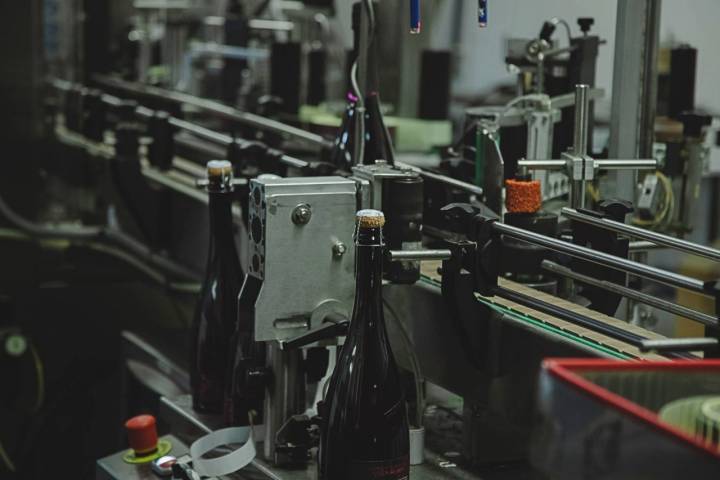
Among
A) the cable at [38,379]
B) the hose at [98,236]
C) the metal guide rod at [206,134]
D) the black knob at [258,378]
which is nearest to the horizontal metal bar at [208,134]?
the metal guide rod at [206,134]

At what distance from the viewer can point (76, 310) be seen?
289cm

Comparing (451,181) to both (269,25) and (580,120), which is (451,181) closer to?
(580,120)

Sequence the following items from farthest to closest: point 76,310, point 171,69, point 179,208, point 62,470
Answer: point 171,69
point 76,310
point 62,470
point 179,208

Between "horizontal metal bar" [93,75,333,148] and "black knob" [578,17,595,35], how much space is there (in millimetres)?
470

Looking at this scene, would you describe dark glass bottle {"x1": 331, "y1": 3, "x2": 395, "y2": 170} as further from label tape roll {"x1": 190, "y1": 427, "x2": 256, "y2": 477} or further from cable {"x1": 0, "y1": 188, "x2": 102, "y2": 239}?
cable {"x1": 0, "y1": 188, "x2": 102, "y2": 239}

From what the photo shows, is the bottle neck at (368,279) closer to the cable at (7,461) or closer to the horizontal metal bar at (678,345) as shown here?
the horizontal metal bar at (678,345)

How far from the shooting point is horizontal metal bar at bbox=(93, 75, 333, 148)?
213 cm

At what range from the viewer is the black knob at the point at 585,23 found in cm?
189

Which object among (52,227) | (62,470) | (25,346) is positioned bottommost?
(62,470)

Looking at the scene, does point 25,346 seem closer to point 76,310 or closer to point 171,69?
point 76,310

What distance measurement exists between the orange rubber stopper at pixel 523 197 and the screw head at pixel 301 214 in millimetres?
270

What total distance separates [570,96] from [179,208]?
2.93ft

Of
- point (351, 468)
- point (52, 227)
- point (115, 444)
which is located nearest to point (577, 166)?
point (351, 468)

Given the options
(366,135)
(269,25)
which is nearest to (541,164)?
(366,135)
